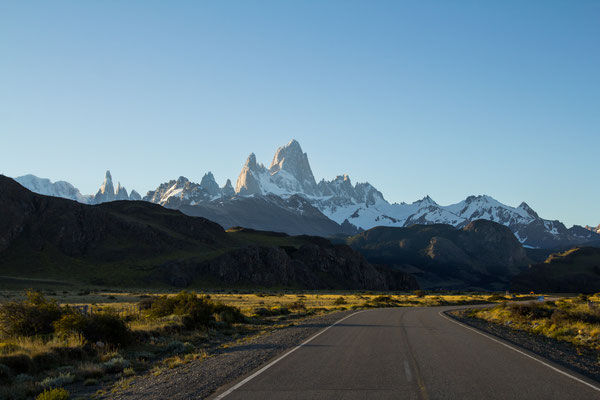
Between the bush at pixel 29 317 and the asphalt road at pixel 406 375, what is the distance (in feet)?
31.0

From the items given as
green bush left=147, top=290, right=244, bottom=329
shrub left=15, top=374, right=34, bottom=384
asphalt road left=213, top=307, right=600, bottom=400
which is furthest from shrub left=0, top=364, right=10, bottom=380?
green bush left=147, top=290, right=244, bottom=329

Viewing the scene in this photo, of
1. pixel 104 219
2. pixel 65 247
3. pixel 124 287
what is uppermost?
pixel 104 219

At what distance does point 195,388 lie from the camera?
1130 centimetres

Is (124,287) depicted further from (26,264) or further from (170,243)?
(170,243)

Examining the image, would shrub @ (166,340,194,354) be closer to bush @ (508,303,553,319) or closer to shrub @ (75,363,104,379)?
shrub @ (75,363,104,379)

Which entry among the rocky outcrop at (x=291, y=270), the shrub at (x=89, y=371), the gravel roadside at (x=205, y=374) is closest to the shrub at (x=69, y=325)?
the shrub at (x=89, y=371)

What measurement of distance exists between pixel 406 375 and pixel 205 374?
5.26 meters

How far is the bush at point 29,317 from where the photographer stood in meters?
17.8

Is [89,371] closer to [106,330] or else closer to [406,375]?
[106,330]

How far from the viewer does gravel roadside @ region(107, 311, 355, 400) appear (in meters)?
11.0

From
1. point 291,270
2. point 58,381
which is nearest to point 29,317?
point 58,381

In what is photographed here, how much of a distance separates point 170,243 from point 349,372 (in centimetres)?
12212

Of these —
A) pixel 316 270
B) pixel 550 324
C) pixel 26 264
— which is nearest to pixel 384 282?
pixel 316 270

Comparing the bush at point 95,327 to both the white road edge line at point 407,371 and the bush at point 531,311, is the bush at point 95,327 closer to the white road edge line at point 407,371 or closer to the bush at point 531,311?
the white road edge line at point 407,371
